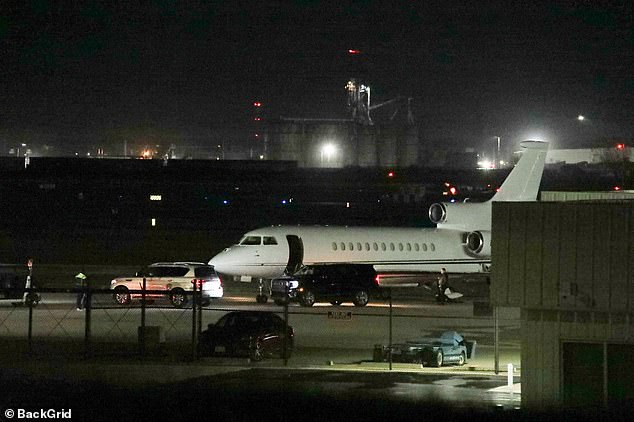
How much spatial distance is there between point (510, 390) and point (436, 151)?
17289 cm

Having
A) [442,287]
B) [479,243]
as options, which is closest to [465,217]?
[479,243]

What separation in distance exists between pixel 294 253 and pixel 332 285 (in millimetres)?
4579

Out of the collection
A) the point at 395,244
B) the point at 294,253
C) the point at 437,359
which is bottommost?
the point at 437,359

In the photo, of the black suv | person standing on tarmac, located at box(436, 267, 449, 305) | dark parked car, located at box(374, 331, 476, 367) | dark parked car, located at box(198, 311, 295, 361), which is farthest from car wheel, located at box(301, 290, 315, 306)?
dark parked car, located at box(374, 331, 476, 367)

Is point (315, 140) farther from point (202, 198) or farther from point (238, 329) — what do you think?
point (238, 329)

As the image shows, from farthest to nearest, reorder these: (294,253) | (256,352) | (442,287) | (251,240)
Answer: (442,287), (294,253), (251,240), (256,352)

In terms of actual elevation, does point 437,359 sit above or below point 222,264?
below

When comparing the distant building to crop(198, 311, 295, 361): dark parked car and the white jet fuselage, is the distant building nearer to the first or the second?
the white jet fuselage

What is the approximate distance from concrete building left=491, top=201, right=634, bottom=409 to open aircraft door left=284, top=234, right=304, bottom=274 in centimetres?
3221

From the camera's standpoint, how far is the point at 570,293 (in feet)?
76.5

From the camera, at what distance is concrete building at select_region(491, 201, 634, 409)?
2283 centimetres

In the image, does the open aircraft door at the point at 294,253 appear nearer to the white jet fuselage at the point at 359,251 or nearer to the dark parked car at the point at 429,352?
the white jet fuselage at the point at 359,251

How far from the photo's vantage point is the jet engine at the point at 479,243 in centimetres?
6191

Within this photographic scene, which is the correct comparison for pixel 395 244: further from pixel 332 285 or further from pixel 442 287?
pixel 332 285
